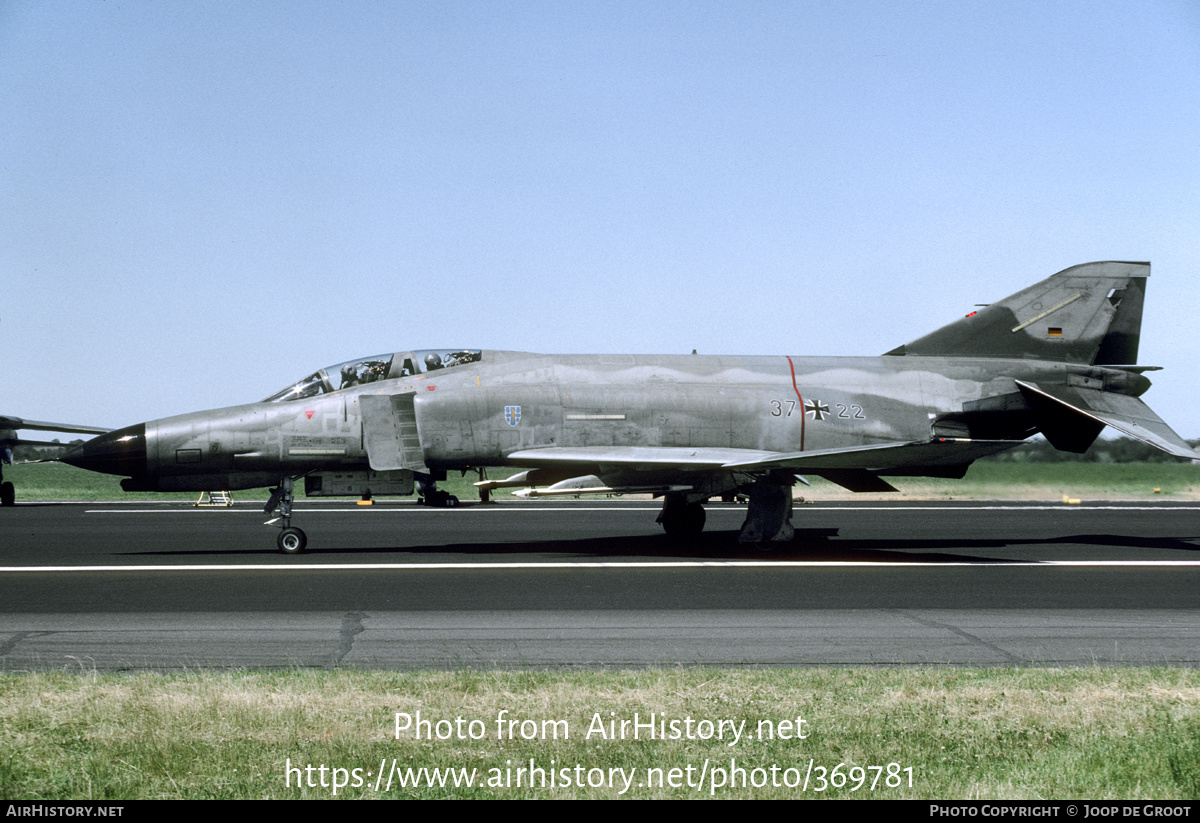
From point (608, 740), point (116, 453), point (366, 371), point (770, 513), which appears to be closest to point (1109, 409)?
point (770, 513)

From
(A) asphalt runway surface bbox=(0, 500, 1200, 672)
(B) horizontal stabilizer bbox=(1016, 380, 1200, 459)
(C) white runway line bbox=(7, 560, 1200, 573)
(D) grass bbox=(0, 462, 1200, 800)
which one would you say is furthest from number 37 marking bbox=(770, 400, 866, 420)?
(D) grass bbox=(0, 462, 1200, 800)

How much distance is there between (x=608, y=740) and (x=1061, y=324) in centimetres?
1585

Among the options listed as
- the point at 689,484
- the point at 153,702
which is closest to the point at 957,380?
the point at 689,484

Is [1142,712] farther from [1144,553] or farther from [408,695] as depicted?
[1144,553]

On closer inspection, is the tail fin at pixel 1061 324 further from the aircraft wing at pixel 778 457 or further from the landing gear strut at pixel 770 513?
the landing gear strut at pixel 770 513

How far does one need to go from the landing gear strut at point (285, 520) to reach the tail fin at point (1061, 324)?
1081 cm

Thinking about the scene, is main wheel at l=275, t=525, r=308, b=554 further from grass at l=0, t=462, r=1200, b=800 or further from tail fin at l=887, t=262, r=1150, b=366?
tail fin at l=887, t=262, r=1150, b=366

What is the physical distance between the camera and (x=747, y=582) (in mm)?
12609

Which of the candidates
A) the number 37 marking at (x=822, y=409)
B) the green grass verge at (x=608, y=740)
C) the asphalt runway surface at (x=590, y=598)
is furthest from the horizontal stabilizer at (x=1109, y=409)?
the green grass verge at (x=608, y=740)

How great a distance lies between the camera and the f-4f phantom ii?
602 inches

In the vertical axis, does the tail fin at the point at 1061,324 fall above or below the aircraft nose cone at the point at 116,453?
above

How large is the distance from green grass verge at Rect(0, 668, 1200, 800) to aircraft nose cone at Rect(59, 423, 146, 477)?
8.38 metres

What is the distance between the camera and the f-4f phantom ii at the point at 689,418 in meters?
15.3

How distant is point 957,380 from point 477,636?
11.7m
